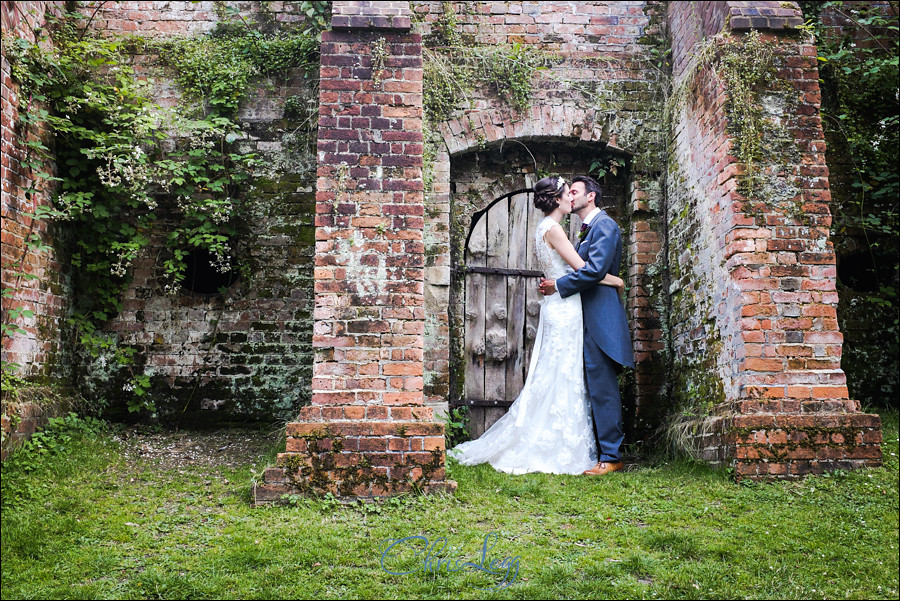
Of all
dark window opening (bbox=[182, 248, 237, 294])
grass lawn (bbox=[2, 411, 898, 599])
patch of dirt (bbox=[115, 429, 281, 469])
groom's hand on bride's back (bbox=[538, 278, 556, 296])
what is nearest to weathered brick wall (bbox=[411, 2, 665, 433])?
groom's hand on bride's back (bbox=[538, 278, 556, 296])

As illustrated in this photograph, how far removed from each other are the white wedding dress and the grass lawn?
321 mm

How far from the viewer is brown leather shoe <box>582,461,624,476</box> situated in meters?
4.95

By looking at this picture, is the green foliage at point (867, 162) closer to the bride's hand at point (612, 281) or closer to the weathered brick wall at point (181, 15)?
the bride's hand at point (612, 281)

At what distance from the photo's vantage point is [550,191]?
18.4 ft

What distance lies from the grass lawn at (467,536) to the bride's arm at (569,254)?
56.3 inches

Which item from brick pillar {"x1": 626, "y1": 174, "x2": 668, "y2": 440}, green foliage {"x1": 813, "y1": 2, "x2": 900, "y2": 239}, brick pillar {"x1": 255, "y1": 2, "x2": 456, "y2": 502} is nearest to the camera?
brick pillar {"x1": 255, "y1": 2, "x2": 456, "y2": 502}

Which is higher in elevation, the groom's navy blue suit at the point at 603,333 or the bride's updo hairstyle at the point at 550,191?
the bride's updo hairstyle at the point at 550,191

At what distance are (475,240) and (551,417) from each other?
68.1 inches

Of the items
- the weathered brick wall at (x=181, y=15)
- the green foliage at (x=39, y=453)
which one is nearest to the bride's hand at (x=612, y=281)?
the weathered brick wall at (x=181, y=15)

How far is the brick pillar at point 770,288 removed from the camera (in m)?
4.37

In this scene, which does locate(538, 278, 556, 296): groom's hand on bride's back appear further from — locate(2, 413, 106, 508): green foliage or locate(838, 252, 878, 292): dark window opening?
locate(2, 413, 106, 508): green foliage

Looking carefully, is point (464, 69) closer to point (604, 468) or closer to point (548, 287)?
point (548, 287)

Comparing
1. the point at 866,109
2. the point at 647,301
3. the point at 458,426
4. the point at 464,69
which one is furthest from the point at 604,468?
the point at 866,109

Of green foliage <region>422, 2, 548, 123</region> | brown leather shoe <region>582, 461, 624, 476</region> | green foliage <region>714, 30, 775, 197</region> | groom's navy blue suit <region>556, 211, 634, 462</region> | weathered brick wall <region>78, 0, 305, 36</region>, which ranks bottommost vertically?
brown leather shoe <region>582, 461, 624, 476</region>
